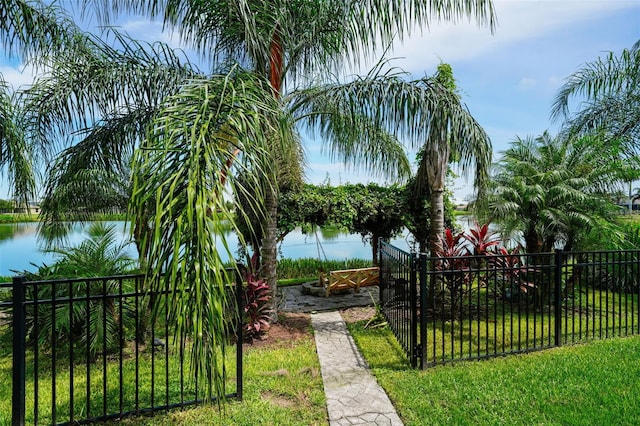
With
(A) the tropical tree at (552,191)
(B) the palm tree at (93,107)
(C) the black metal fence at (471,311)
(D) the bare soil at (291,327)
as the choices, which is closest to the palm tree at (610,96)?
(A) the tropical tree at (552,191)

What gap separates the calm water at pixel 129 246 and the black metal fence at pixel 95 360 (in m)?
0.66

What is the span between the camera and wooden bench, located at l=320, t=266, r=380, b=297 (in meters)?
8.96

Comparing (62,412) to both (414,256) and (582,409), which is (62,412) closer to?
(414,256)

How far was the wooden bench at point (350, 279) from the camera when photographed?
8961 mm

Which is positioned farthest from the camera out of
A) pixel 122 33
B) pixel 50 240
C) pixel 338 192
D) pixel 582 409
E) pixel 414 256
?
pixel 338 192

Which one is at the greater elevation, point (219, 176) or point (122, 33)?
point (122, 33)

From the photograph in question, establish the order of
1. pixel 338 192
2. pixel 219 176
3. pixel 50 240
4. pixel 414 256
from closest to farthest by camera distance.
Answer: pixel 219 176
pixel 414 256
pixel 50 240
pixel 338 192

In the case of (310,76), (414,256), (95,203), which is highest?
(310,76)

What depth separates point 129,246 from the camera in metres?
5.41

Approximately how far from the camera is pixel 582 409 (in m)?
3.37

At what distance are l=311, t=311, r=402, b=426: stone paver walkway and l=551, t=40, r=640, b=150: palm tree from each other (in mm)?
7997

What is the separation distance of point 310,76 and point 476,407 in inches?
195

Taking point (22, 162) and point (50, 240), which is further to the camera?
point (50, 240)

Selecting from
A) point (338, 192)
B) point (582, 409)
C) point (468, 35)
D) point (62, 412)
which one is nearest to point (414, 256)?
point (582, 409)
